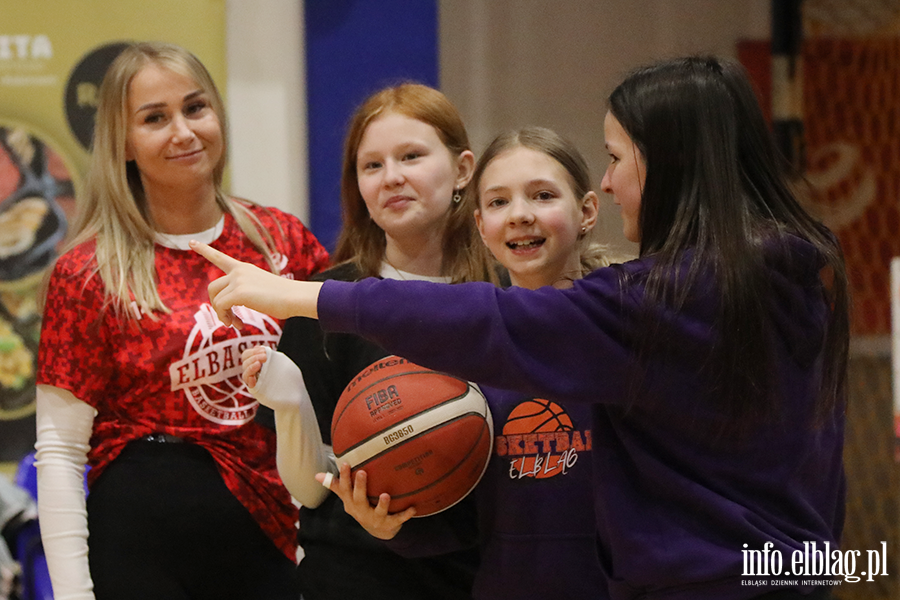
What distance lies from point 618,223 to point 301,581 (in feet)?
9.61

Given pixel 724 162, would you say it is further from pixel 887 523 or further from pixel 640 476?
pixel 887 523

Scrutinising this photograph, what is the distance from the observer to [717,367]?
4.65ft

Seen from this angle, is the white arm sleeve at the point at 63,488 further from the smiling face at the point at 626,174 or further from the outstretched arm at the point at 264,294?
the smiling face at the point at 626,174

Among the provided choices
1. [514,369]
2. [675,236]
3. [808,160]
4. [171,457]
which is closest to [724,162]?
[675,236]

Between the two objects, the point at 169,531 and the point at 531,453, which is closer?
the point at 531,453

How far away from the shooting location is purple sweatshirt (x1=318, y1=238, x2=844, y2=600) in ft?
4.59

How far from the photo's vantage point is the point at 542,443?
6.02ft

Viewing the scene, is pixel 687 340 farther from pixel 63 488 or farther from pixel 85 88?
pixel 85 88

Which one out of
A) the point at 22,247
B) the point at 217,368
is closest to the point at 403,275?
the point at 217,368

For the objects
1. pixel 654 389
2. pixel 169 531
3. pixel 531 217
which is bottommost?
pixel 169 531

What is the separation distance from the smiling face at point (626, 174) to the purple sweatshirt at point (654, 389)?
17 centimetres

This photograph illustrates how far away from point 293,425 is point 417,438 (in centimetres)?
34
